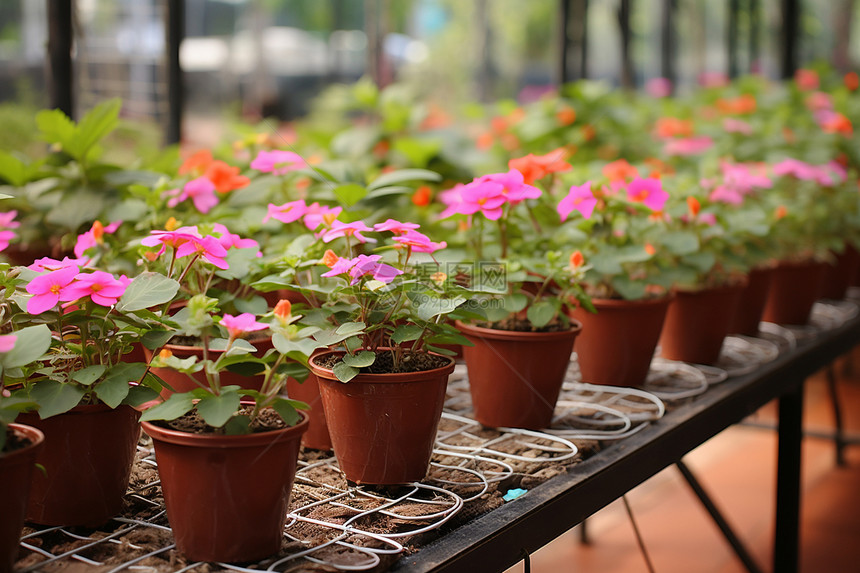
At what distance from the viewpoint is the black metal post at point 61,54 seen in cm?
155

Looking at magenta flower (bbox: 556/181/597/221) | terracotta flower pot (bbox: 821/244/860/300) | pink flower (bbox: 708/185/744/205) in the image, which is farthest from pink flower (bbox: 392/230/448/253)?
terracotta flower pot (bbox: 821/244/860/300)

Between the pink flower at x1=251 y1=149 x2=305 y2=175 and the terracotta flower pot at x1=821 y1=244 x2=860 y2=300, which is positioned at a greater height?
the pink flower at x1=251 y1=149 x2=305 y2=175

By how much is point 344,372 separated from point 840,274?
1847 millimetres

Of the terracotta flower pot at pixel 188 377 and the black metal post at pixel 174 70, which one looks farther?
the black metal post at pixel 174 70

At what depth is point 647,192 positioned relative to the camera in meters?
1.34

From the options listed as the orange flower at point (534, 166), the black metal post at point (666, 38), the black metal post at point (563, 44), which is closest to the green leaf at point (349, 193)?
the orange flower at point (534, 166)

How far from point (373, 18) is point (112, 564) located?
4.06m

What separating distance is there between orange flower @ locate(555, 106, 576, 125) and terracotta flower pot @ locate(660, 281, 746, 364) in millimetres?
1178

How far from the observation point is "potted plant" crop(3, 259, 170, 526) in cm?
79

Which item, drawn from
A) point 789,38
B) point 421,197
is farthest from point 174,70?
point 789,38

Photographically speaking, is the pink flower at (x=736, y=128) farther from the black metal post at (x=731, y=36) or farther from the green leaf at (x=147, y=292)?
the black metal post at (x=731, y=36)

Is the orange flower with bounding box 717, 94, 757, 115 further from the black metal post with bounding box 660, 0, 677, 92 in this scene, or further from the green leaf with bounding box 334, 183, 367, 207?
the green leaf with bounding box 334, 183, 367, 207

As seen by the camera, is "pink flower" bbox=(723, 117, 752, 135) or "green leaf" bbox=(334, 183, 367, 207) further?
"pink flower" bbox=(723, 117, 752, 135)

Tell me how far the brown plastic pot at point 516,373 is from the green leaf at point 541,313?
0.7 inches
